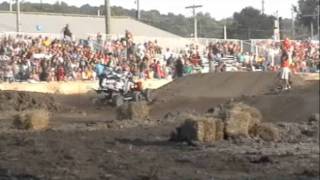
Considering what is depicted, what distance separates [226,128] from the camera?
13742 millimetres

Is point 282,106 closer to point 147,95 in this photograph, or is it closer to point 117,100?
point 117,100

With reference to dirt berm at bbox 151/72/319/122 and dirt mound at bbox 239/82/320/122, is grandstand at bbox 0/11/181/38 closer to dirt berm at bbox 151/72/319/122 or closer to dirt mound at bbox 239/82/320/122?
dirt berm at bbox 151/72/319/122

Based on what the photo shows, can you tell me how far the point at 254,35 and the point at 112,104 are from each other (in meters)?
30.7

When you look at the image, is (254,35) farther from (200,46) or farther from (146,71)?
(146,71)

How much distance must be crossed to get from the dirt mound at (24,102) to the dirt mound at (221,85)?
424 centimetres

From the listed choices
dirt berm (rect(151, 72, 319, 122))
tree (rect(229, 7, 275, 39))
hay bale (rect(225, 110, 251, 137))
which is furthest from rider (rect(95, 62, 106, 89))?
tree (rect(229, 7, 275, 39))

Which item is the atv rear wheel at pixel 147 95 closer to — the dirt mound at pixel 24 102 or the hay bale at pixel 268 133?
the dirt mound at pixel 24 102

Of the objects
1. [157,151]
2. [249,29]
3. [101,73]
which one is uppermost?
[249,29]

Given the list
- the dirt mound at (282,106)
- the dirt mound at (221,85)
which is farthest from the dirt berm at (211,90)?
the dirt mound at (282,106)

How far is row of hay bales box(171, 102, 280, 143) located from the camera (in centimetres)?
1352

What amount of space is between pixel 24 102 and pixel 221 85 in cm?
820

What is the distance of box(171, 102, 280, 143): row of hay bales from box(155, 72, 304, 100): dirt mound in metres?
13.7

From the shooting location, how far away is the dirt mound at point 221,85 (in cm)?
2869

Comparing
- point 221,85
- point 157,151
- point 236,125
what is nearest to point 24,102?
point 221,85
